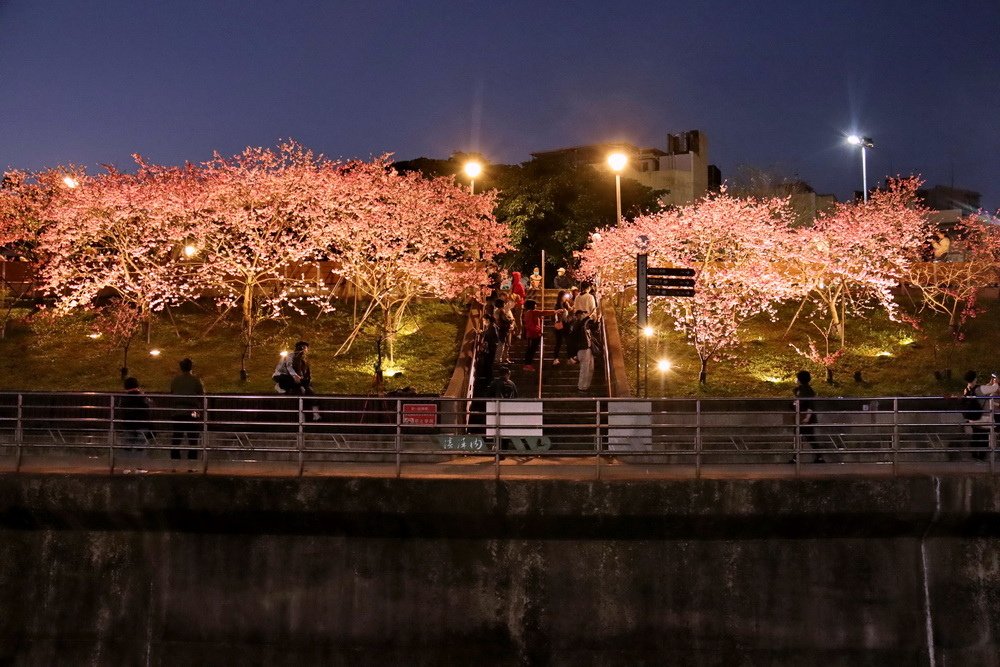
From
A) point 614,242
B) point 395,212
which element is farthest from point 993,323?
point 395,212

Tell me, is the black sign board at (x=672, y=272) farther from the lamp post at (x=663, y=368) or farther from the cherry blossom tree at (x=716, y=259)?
the cherry blossom tree at (x=716, y=259)

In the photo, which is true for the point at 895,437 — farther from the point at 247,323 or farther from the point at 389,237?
the point at 247,323

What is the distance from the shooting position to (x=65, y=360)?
2636cm

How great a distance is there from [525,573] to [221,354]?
18.1 metres

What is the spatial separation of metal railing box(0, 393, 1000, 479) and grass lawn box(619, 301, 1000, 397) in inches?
320

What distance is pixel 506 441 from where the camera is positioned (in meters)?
12.7

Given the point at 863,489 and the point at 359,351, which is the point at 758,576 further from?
the point at 359,351

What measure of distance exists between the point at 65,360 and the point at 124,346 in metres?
1.75

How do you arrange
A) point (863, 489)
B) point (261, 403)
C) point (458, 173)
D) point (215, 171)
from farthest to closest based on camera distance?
1. point (458, 173)
2. point (215, 171)
3. point (261, 403)
4. point (863, 489)

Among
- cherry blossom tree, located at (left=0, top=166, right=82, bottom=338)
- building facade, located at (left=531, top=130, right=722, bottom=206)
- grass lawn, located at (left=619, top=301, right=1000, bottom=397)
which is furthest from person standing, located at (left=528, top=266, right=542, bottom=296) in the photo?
building facade, located at (left=531, top=130, right=722, bottom=206)

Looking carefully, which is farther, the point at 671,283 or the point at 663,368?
the point at 663,368

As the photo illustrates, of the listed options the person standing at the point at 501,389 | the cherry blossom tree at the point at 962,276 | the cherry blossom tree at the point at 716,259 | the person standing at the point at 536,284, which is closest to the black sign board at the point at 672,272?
the person standing at the point at 501,389

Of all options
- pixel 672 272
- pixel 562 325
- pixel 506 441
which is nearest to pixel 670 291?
pixel 672 272

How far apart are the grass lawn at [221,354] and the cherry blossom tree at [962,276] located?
48.4 ft
